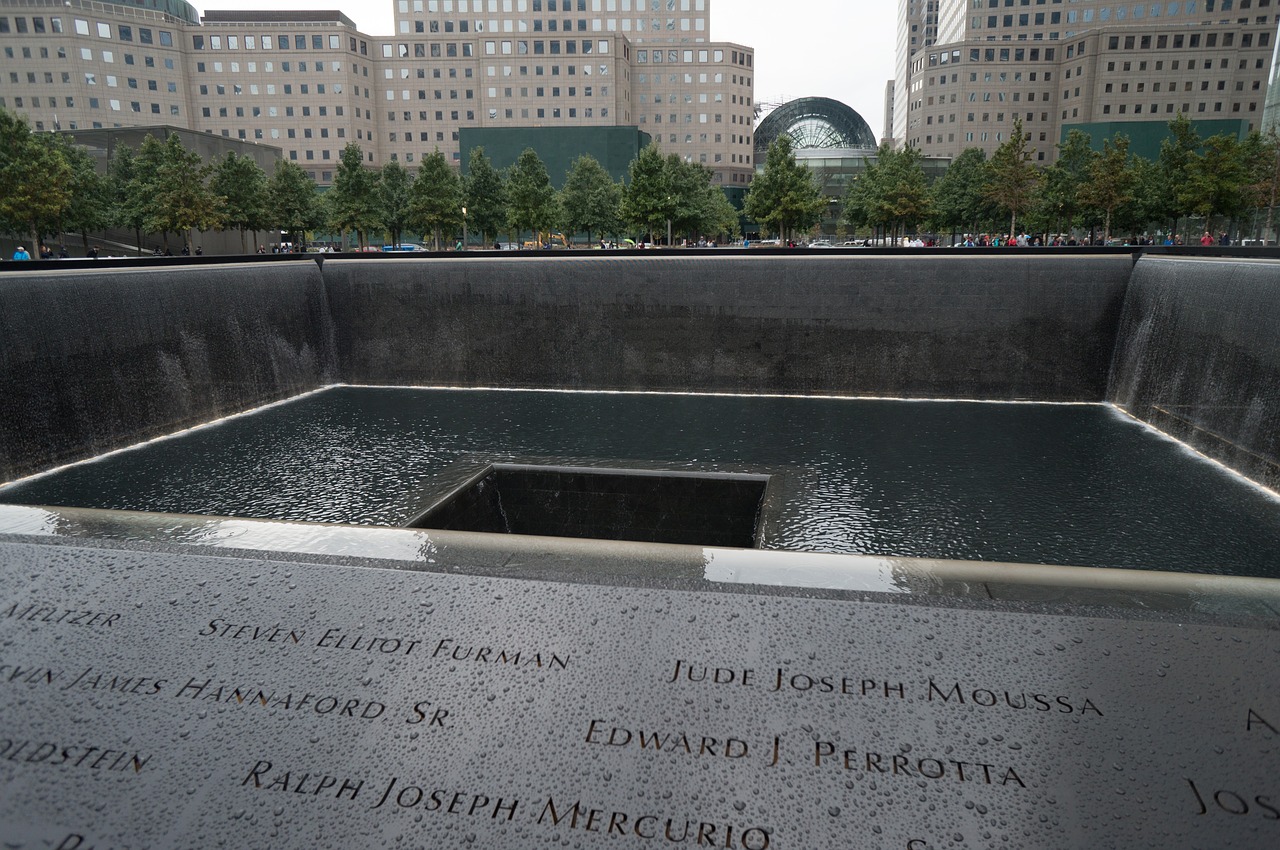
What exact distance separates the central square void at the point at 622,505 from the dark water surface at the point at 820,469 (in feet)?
1.29

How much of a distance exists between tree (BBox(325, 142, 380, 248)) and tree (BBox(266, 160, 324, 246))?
7.33ft

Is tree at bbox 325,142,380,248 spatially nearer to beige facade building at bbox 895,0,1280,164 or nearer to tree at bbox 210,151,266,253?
tree at bbox 210,151,266,253

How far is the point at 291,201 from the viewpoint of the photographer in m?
41.8

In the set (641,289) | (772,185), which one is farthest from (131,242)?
(641,289)

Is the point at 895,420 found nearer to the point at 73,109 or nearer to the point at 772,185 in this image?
the point at 772,185

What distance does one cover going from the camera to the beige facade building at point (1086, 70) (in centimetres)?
7375

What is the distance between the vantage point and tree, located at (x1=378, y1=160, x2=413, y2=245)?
45062mm

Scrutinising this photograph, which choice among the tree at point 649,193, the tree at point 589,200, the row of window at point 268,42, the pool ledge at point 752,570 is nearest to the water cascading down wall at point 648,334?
the pool ledge at point 752,570

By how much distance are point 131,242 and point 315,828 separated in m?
43.3

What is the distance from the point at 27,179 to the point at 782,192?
3125 centimetres

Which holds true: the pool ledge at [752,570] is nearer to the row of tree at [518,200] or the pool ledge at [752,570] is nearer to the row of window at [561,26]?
the row of tree at [518,200]

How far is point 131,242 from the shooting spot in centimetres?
3800

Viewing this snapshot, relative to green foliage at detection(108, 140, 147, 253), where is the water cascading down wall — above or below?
below

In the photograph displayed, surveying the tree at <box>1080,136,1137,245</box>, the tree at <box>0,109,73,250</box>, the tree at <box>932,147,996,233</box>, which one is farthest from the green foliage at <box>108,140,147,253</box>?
the tree at <box>1080,136,1137,245</box>
